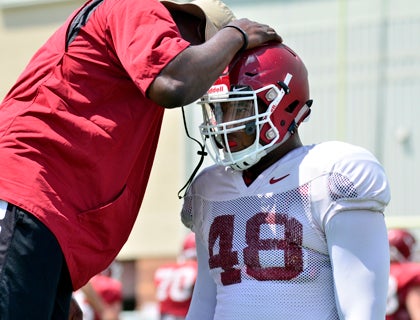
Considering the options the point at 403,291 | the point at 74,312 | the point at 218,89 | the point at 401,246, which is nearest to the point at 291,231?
the point at 218,89

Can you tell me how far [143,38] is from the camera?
7.68 feet

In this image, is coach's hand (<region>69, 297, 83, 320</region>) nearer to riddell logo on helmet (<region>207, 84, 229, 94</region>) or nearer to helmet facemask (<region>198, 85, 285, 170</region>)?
helmet facemask (<region>198, 85, 285, 170</region>)

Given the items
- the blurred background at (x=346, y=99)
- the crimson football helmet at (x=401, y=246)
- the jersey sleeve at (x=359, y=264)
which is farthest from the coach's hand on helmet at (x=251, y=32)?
the blurred background at (x=346, y=99)

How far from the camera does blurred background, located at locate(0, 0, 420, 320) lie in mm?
8016

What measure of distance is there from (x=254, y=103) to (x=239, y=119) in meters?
0.06

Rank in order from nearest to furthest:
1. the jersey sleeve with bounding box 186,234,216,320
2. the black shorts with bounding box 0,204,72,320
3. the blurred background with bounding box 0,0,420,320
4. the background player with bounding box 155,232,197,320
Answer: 1. the black shorts with bounding box 0,204,72,320
2. the jersey sleeve with bounding box 186,234,216,320
3. the background player with bounding box 155,232,197,320
4. the blurred background with bounding box 0,0,420,320

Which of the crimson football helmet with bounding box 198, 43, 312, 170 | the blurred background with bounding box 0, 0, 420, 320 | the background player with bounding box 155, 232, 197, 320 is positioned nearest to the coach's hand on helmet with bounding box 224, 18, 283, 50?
the crimson football helmet with bounding box 198, 43, 312, 170

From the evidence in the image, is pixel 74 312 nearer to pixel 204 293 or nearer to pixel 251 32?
pixel 204 293

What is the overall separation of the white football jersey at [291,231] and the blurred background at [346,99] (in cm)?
495

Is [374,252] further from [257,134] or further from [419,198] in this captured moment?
[419,198]

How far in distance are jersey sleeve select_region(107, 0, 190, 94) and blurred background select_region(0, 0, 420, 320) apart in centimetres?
516

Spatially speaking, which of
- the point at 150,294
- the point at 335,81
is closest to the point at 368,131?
the point at 335,81

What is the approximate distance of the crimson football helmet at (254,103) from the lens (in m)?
2.62

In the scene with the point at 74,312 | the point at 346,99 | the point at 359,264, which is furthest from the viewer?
the point at 346,99
